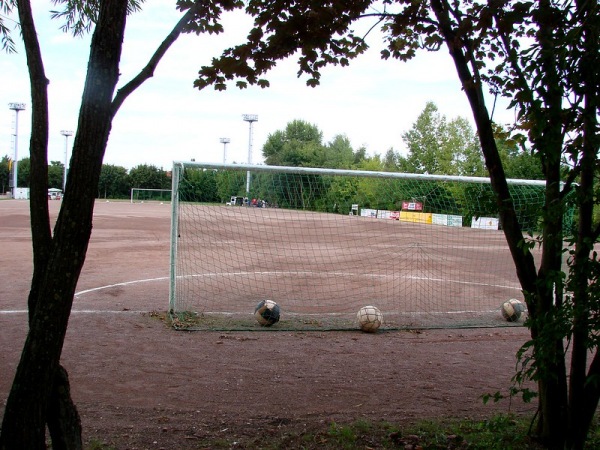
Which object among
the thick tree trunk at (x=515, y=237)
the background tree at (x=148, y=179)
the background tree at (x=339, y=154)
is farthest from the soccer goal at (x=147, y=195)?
the thick tree trunk at (x=515, y=237)

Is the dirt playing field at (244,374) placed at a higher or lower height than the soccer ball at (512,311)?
lower

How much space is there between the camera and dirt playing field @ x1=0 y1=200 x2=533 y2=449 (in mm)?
4680

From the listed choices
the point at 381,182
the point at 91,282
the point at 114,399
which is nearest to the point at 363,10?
the point at 114,399

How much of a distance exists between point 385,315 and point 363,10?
247 inches

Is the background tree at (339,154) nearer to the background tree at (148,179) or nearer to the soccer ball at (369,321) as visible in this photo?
the background tree at (148,179)

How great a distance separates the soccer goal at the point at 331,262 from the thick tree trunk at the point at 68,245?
5.25 meters

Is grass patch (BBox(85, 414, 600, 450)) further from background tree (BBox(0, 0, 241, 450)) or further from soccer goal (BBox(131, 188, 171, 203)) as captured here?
soccer goal (BBox(131, 188, 171, 203))

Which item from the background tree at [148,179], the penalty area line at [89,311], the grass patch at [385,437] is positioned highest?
the background tree at [148,179]

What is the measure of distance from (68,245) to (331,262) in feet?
45.9

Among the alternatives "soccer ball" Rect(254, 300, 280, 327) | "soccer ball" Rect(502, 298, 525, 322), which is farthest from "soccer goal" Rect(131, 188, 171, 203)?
"soccer ball" Rect(502, 298, 525, 322)

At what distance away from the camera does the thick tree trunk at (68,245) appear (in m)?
2.88

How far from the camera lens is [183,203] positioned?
994 cm

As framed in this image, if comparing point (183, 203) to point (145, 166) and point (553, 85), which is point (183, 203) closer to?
point (553, 85)

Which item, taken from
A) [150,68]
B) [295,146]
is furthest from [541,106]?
[295,146]
